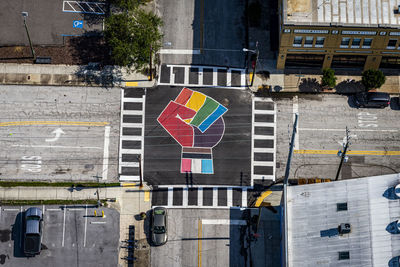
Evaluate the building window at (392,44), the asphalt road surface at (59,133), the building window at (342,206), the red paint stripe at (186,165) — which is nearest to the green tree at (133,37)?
the asphalt road surface at (59,133)

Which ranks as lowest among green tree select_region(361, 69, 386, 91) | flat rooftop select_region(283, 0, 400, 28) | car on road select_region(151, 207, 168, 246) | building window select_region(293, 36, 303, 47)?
car on road select_region(151, 207, 168, 246)

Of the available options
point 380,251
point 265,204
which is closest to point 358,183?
point 380,251

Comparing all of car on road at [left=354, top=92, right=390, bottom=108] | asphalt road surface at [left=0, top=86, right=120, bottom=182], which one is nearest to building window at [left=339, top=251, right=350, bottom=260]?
car on road at [left=354, top=92, right=390, bottom=108]

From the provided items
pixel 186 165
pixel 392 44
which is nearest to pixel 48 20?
pixel 186 165

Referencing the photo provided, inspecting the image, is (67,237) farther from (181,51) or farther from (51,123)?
(181,51)

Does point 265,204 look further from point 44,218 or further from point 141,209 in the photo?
point 44,218

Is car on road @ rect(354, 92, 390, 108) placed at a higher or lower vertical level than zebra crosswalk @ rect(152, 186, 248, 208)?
higher

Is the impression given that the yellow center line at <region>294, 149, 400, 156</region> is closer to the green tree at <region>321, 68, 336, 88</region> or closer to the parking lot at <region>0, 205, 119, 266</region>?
the green tree at <region>321, 68, 336, 88</region>
